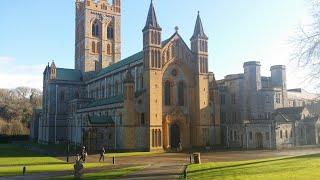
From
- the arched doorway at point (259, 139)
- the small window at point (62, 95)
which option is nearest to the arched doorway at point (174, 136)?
the arched doorway at point (259, 139)

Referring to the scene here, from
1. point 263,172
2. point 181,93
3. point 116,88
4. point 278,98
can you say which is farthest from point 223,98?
point 263,172

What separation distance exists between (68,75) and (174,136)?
41.4 metres

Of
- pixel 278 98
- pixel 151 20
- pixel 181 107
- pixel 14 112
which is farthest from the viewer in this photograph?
pixel 14 112

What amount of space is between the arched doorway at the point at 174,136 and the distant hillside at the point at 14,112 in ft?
215

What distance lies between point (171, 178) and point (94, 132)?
37.7 metres

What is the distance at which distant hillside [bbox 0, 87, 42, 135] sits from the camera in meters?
113

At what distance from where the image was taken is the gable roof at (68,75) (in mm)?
93125

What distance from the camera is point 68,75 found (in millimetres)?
94750

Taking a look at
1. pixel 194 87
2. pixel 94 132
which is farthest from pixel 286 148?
pixel 94 132

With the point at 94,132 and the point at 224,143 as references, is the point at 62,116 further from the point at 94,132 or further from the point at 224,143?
the point at 224,143

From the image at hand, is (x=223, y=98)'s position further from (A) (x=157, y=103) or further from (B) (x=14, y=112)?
(B) (x=14, y=112)

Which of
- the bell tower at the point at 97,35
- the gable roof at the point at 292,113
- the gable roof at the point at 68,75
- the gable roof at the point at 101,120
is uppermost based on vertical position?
the bell tower at the point at 97,35

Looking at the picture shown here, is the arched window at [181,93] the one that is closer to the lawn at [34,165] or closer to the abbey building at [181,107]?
the abbey building at [181,107]

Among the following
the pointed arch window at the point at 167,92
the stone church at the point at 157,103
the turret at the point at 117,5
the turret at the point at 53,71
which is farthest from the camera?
the turret at the point at 117,5
